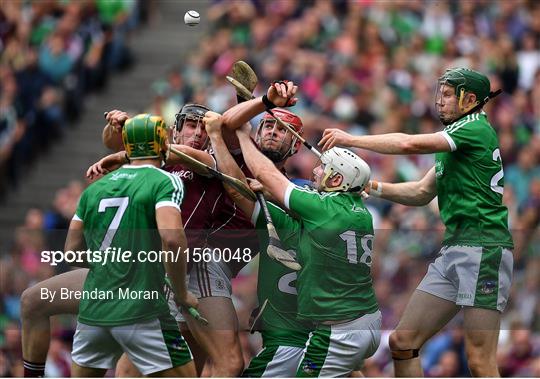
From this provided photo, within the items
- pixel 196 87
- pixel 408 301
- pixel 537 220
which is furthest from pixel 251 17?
pixel 408 301

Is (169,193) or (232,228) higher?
(169,193)

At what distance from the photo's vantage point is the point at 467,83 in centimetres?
984

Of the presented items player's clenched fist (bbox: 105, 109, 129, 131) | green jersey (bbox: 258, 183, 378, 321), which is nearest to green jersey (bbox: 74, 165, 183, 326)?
player's clenched fist (bbox: 105, 109, 129, 131)

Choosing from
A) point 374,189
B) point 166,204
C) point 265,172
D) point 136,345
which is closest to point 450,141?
point 374,189

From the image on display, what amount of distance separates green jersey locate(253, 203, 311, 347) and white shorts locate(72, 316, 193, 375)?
852mm

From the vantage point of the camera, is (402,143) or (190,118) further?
(190,118)

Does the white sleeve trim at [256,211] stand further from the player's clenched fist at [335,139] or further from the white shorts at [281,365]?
the white shorts at [281,365]

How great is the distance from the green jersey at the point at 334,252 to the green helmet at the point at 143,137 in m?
0.94

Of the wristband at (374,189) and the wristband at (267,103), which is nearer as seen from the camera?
the wristband at (267,103)

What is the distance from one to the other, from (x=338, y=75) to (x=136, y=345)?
28.0 ft

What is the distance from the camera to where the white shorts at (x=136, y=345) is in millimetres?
9117

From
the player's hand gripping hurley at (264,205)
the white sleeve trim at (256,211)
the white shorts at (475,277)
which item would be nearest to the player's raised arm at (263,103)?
the player's hand gripping hurley at (264,205)

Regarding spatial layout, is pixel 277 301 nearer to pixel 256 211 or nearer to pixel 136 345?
pixel 256 211

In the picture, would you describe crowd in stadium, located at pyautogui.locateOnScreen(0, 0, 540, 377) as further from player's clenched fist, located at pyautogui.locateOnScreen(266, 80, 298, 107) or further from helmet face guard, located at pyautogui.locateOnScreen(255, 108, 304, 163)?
player's clenched fist, located at pyautogui.locateOnScreen(266, 80, 298, 107)
